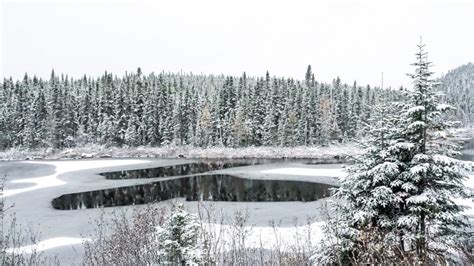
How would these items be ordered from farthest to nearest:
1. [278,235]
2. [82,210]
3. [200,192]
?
[200,192], [82,210], [278,235]

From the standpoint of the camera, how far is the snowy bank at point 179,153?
69062mm

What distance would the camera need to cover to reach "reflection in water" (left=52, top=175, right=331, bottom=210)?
1109 inches

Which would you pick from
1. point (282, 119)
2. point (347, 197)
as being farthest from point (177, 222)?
point (282, 119)

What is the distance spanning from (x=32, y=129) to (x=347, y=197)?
79.5 metres

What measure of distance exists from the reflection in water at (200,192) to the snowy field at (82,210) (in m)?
1.74

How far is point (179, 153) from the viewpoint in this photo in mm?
70438

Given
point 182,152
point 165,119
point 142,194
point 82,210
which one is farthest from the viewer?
point 165,119

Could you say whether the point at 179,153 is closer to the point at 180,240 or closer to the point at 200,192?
the point at 200,192

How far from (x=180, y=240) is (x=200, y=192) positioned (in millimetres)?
24594

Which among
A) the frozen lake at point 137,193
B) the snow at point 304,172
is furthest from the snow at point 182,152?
the snow at point 304,172

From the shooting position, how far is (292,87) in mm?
92250

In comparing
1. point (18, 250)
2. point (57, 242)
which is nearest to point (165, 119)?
point (57, 242)

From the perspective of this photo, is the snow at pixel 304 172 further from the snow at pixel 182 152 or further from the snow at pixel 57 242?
the snow at pixel 57 242

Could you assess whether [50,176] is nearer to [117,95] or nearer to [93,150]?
[93,150]
